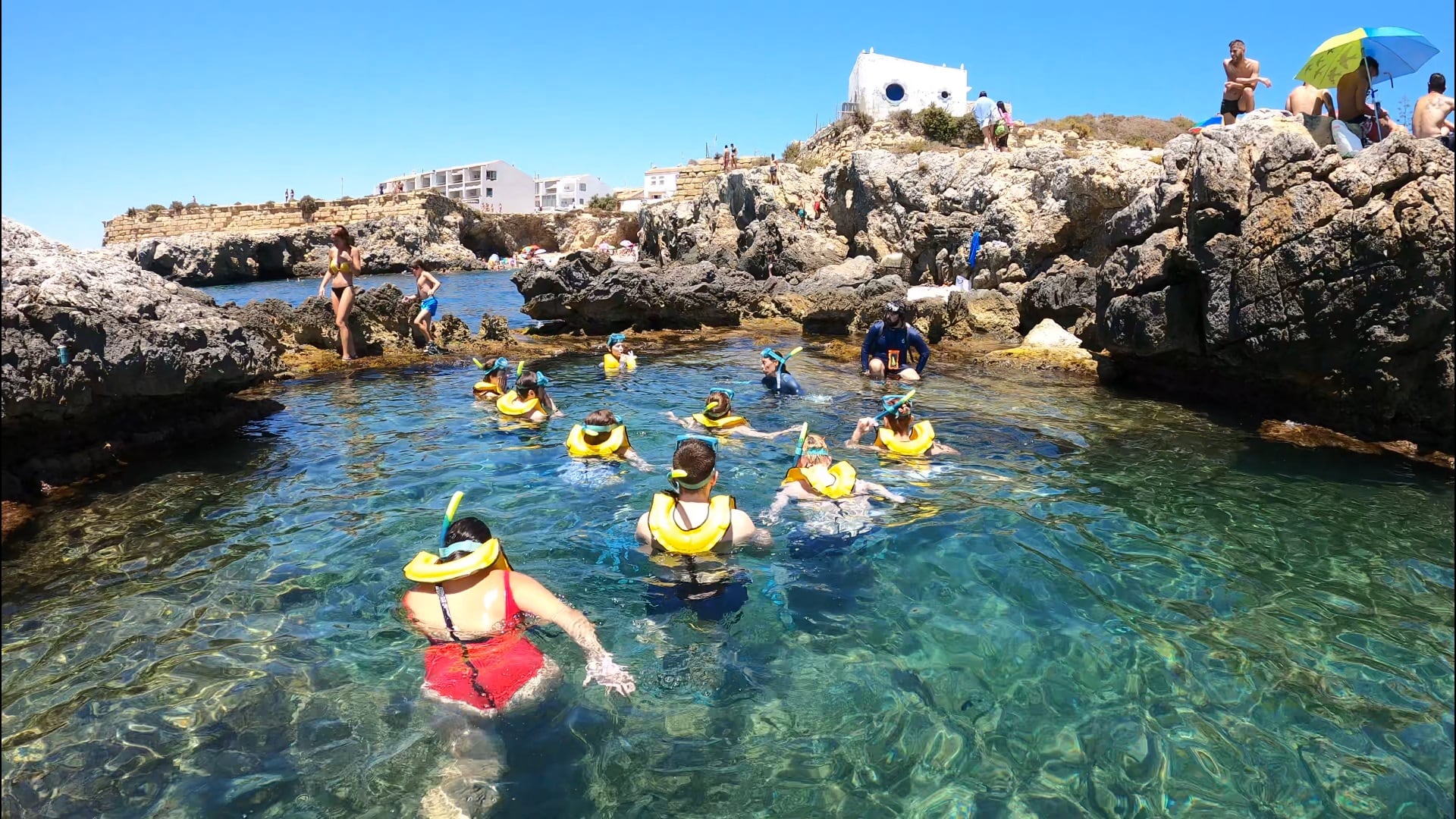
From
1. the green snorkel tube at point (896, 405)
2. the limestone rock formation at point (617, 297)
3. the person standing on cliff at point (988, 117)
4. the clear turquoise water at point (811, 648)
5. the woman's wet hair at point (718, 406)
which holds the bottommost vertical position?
the clear turquoise water at point (811, 648)

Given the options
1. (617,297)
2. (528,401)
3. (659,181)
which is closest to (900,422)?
(528,401)

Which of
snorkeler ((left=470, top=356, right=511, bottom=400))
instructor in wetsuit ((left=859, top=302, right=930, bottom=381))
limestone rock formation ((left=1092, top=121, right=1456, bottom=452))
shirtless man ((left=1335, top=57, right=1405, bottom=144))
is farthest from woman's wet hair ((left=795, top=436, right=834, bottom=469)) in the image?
shirtless man ((left=1335, top=57, right=1405, bottom=144))

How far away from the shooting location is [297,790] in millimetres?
3715

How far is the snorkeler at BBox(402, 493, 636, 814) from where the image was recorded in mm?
3893

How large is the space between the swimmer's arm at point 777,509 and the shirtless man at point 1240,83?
11737 millimetres

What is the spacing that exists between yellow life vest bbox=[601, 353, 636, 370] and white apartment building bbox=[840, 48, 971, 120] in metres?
34.7

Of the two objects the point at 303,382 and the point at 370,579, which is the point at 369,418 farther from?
the point at 370,579

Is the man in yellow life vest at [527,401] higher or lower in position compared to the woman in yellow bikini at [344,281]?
lower

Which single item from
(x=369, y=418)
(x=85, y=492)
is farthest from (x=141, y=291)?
(x=369, y=418)

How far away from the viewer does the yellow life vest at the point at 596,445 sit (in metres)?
8.51

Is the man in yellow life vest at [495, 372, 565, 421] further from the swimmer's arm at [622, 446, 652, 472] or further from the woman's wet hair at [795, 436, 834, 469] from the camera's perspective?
the woman's wet hair at [795, 436, 834, 469]

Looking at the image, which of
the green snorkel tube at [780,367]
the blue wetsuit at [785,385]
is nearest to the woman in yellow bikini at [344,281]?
the green snorkel tube at [780,367]

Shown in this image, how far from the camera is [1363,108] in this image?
9.98 metres

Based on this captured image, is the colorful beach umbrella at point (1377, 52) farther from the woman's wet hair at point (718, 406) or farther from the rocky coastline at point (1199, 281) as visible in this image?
the woman's wet hair at point (718, 406)
